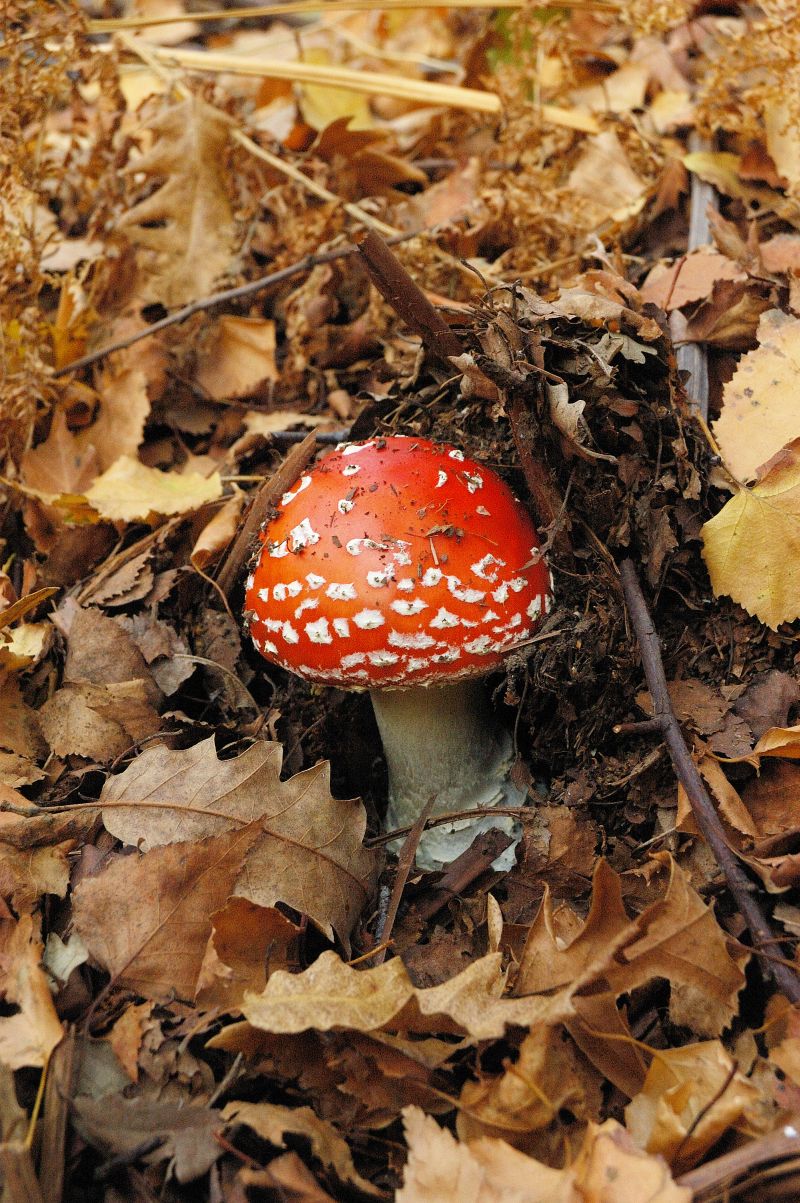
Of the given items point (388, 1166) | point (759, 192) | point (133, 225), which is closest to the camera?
point (388, 1166)

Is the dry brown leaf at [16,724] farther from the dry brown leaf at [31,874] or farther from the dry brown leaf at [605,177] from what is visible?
the dry brown leaf at [605,177]

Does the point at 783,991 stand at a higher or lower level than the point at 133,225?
lower

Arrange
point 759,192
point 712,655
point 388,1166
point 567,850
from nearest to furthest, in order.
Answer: point 388,1166, point 567,850, point 712,655, point 759,192

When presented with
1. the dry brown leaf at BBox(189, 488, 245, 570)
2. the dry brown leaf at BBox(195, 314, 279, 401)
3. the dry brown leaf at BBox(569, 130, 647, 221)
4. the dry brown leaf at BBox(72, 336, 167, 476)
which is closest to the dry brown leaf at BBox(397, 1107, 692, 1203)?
the dry brown leaf at BBox(189, 488, 245, 570)

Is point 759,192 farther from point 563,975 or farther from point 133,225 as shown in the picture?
point 563,975

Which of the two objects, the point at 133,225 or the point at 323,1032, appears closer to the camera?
the point at 323,1032

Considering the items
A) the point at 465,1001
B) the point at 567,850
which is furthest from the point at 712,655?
the point at 465,1001

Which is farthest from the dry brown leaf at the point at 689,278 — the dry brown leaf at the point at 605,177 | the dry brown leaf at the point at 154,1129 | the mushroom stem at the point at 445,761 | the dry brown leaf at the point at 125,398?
the dry brown leaf at the point at 154,1129

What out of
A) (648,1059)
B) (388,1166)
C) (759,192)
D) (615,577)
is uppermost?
(759,192)
